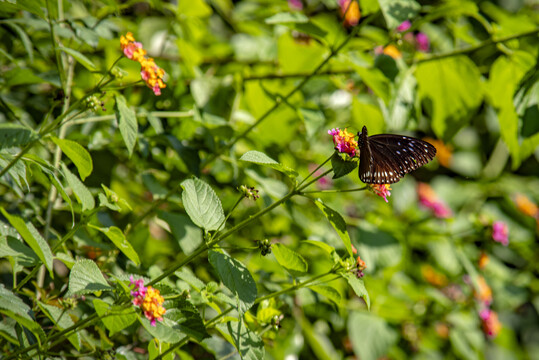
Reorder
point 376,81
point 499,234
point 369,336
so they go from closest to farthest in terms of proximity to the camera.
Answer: point 376,81 → point 369,336 → point 499,234

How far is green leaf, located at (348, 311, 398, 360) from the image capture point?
2.24 m

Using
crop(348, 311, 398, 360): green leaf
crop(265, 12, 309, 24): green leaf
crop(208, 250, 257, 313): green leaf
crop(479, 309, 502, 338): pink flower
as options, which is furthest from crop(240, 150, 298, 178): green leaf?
crop(479, 309, 502, 338): pink flower

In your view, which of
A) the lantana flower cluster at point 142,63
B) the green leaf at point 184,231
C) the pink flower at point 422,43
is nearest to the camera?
the lantana flower cluster at point 142,63

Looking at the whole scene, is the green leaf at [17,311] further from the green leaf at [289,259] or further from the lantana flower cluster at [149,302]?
the green leaf at [289,259]

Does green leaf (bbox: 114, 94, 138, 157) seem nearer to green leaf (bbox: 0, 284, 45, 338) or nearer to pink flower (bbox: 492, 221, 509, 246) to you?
green leaf (bbox: 0, 284, 45, 338)

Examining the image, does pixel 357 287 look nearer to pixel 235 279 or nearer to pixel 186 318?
pixel 235 279

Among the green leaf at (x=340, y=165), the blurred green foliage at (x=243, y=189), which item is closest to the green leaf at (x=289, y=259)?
the blurred green foliage at (x=243, y=189)

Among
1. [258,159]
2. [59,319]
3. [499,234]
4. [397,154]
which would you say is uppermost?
[258,159]

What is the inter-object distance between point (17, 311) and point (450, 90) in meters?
1.62

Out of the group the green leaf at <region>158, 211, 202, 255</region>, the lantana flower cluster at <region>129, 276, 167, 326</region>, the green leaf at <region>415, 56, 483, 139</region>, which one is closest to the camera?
the lantana flower cluster at <region>129, 276, 167, 326</region>

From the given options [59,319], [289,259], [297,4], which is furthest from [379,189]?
[297,4]

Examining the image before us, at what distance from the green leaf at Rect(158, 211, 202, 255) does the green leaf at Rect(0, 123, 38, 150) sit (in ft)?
1.65

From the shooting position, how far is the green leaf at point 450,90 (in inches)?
75.8

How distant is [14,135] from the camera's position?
1.16 meters
